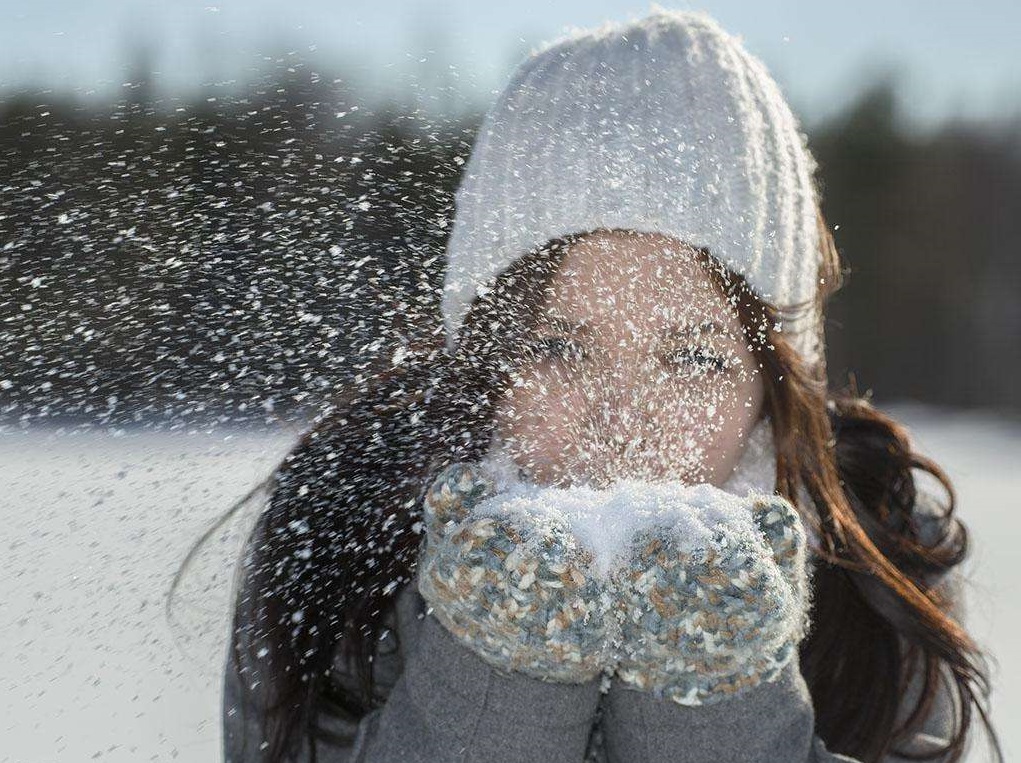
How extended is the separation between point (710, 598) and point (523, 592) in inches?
6.3

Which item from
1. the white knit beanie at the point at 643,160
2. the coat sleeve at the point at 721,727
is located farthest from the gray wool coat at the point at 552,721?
the white knit beanie at the point at 643,160

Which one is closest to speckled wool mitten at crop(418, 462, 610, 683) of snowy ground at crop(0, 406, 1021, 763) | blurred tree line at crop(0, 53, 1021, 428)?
blurred tree line at crop(0, 53, 1021, 428)

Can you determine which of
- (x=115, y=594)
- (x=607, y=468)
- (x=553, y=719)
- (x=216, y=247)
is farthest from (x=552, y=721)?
(x=216, y=247)

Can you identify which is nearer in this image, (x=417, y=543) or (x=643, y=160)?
(x=643, y=160)

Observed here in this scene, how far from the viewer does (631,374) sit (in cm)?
107

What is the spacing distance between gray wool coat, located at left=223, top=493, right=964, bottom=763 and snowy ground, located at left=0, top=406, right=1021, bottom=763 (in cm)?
69

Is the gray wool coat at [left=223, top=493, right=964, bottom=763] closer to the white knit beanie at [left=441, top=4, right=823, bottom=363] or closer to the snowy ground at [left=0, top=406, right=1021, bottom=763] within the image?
the white knit beanie at [left=441, top=4, right=823, bottom=363]

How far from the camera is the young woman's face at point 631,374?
3.42 ft

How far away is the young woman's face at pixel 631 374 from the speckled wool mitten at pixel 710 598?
7.5 inches

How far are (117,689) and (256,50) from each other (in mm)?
1195

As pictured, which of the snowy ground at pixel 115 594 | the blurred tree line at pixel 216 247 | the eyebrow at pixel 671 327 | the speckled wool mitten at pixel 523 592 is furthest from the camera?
the snowy ground at pixel 115 594

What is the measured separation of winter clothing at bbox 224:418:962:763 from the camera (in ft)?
3.02

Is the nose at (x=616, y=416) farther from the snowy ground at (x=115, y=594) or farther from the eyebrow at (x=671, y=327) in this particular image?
the snowy ground at (x=115, y=594)

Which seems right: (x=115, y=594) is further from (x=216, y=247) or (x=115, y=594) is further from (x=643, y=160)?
(x=643, y=160)
